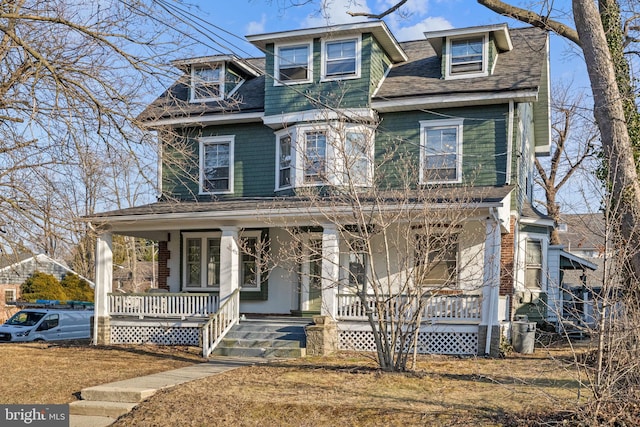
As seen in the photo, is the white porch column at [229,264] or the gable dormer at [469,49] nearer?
the white porch column at [229,264]

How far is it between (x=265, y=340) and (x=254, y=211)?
3040 mm

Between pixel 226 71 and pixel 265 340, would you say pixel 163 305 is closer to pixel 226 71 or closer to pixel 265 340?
pixel 265 340

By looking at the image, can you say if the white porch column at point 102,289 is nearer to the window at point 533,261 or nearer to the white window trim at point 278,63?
the white window trim at point 278,63

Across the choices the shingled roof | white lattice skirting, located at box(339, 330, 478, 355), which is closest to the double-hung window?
the shingled roof

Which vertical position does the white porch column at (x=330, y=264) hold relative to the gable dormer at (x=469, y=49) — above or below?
below

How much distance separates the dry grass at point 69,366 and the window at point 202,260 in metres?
3.33

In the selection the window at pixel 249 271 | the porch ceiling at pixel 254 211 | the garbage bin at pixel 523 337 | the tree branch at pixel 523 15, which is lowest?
the garbage bin at pixel 523 337

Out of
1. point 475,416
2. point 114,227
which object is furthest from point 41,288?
point 475,416

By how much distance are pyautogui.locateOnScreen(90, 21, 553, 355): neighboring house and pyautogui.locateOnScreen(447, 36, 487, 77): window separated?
0.12 ft

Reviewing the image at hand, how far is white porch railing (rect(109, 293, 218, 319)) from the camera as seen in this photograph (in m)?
16.8

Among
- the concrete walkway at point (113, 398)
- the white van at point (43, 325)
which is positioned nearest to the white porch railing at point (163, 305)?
the concrete walkway at point (113, 398)

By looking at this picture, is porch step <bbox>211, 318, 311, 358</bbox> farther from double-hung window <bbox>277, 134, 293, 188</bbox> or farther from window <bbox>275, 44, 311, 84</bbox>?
window <bbox>275, 44, 311, 84</bbox>

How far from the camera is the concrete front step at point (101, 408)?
Answer: 979cm

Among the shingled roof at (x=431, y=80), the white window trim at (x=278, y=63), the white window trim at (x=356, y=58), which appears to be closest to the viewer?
the shingled roof at (x=431, y=80)
